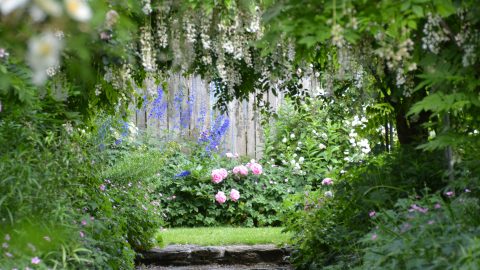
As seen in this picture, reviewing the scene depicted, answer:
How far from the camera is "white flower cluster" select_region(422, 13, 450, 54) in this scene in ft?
11.7

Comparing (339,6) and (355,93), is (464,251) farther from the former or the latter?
(355,93)

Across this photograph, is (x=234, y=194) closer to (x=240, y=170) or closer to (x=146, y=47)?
(x=240, y=170)

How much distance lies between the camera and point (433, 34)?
11.9ft

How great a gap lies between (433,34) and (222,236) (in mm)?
4433

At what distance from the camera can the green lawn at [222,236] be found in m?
7.25

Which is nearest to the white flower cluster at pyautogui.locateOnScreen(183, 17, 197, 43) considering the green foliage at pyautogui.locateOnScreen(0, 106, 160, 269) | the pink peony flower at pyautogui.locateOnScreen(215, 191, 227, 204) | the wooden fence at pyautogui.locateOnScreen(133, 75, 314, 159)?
the green foliage at pyautogui.locateOnScreen(0, 106, 160, 269)

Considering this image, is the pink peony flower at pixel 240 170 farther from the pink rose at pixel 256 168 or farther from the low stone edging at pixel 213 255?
the low stone edging at pixel 213 255

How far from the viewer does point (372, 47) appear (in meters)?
4.46

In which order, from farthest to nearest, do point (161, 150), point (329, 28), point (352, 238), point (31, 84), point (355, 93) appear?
point (161, 150)
point (355, 93)
point (352, 238)
point (31, 84)
point (329, 28)

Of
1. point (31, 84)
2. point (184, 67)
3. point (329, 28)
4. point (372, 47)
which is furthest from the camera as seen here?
point (184, 67)

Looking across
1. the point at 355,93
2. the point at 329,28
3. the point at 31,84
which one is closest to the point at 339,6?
the point at 329,28

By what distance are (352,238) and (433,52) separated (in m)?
1.87

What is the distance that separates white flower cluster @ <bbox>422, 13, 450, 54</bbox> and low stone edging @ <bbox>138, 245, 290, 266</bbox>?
3.47 metres

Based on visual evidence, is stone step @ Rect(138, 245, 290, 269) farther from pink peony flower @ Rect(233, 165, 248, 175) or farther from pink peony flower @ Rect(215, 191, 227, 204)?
pink peony flower @ Rect(233, 165, 248, 175)
